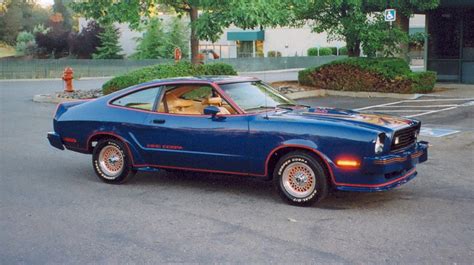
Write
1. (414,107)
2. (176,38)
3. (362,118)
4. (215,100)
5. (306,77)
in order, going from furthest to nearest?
(176,38) < (306,77) < (414,107) < (215,100) < (362,118)

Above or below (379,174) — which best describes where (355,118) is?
above

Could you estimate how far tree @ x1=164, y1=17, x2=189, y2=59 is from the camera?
49.2 m

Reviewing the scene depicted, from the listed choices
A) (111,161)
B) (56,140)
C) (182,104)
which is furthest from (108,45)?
(182,104)

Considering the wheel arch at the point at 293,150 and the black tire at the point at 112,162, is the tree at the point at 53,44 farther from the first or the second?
the wheel arch at the point at 293,150

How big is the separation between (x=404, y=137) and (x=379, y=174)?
2.36 ft

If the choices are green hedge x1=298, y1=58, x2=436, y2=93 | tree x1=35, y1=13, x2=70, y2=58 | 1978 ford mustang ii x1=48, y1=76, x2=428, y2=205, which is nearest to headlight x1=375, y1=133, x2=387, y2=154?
1978 ford mustang ii x1=48, y1=76, x2=428, y2=205

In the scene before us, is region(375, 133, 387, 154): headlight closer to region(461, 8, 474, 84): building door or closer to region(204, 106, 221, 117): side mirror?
region(204, 106, 221, 117): side mirror

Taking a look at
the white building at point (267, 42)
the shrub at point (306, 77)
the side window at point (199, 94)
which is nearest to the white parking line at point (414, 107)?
the shrub at point (306, 77)

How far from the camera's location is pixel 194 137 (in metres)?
7.92

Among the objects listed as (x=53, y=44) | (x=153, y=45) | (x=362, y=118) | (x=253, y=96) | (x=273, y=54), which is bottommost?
(x=362, y=118)

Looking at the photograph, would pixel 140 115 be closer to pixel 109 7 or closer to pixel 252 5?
pixel 252 5

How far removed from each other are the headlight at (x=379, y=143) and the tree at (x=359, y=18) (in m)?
14.9

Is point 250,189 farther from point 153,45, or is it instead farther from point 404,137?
point 153,45

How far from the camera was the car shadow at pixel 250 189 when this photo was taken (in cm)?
742
